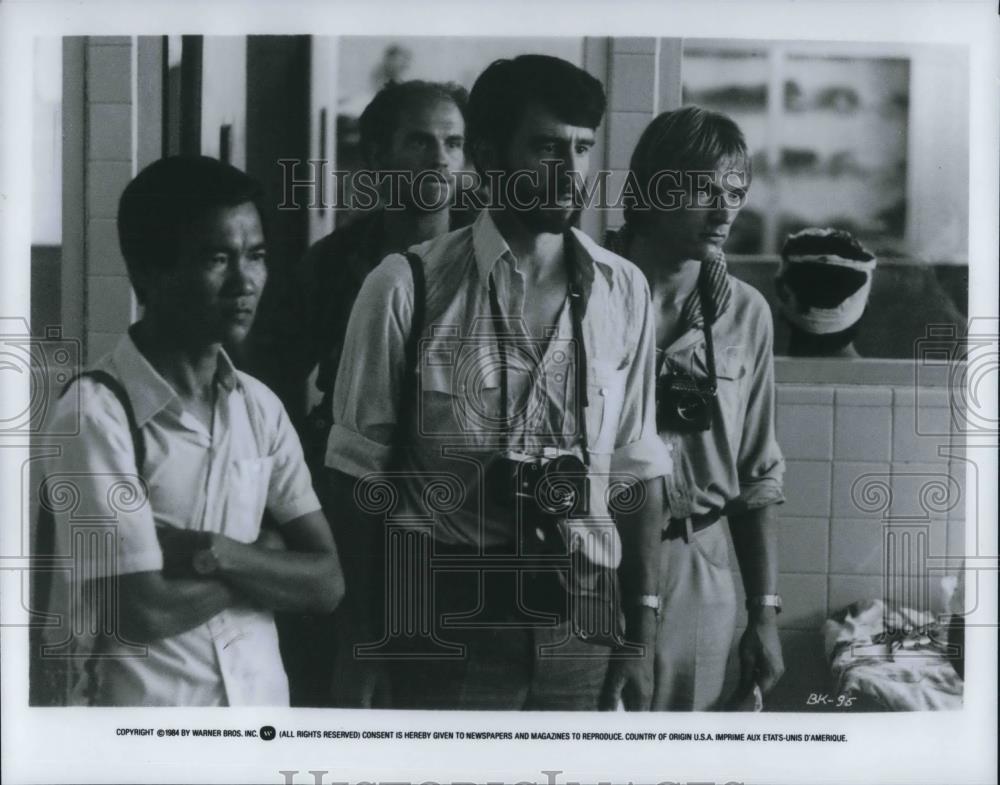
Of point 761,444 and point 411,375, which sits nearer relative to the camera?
point 411,375

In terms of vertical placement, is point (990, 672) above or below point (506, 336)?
below

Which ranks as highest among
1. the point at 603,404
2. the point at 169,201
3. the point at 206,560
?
the point at 169,201

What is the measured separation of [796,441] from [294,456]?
1300mm

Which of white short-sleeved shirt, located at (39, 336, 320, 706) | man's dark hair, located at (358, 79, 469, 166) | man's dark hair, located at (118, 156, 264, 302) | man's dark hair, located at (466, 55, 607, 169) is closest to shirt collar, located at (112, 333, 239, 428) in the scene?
white short-sleeved shirt, located at (39, 336, 320, 706)

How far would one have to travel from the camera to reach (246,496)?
2.79 metres

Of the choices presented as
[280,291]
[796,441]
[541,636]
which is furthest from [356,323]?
[796,441]

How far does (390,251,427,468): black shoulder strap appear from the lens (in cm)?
276

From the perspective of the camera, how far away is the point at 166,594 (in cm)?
277

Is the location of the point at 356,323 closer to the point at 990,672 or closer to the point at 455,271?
the point at 455,271

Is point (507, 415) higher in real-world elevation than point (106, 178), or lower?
lower

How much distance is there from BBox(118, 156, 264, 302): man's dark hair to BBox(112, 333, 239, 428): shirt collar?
15 cm

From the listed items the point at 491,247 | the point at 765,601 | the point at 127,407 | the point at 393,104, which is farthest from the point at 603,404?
the point at 127,407

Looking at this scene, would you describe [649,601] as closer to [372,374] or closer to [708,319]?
[708,319]

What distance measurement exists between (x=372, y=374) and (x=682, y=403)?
2.63 ft
